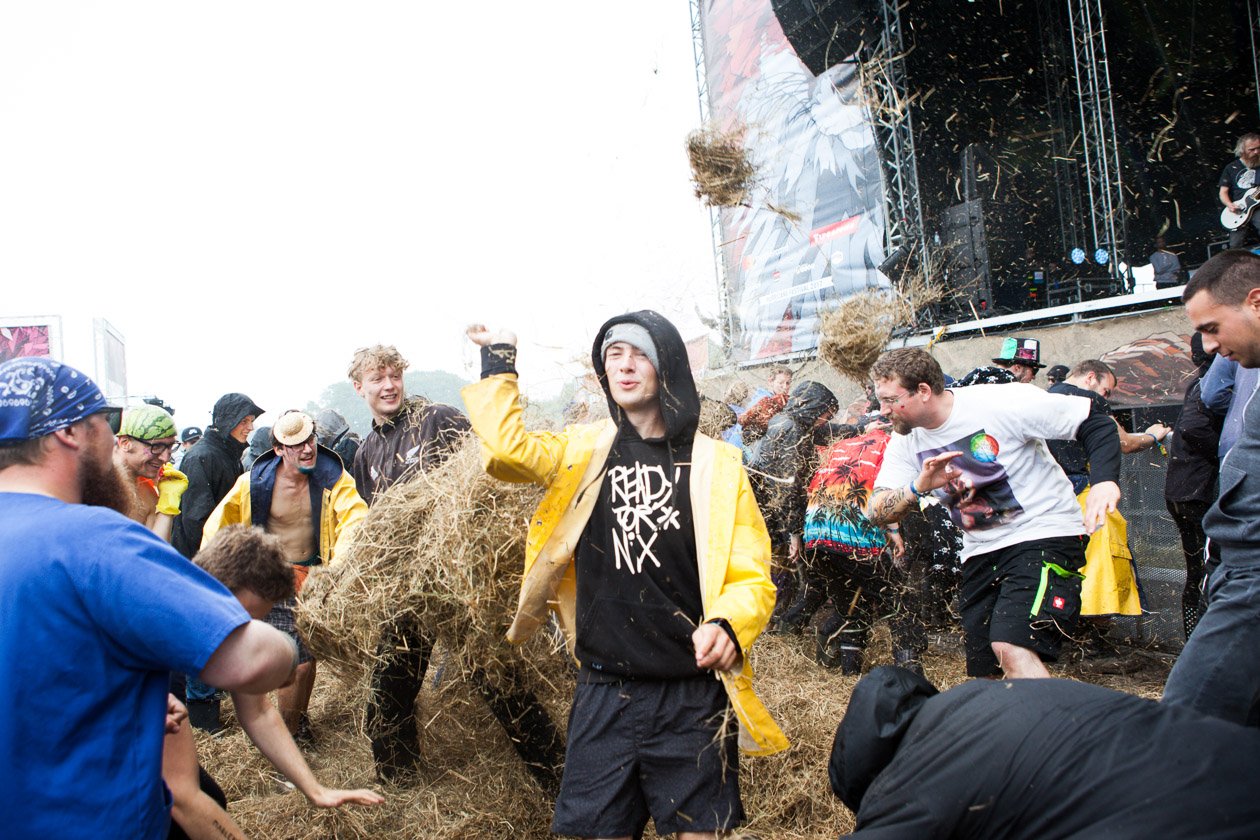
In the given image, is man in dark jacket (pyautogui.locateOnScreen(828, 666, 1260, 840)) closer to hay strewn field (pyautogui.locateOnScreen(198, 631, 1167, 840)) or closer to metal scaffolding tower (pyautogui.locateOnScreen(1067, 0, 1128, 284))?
hay strewn field (pyautogui.locateOnScreen(198, 631, 1167, 840))

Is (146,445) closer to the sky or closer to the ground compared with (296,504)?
closer to the sky

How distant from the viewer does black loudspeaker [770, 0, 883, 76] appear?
35.0 feet

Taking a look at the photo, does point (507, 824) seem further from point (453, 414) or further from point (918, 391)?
point (918, 391)

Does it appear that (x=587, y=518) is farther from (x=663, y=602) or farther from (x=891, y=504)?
(x=891, y=504)

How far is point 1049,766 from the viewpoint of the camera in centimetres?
163

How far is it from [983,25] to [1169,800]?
13.2 m

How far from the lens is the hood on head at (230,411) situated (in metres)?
6.31

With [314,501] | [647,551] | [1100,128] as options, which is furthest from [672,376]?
[1100,128]

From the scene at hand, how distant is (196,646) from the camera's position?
165 centimetres

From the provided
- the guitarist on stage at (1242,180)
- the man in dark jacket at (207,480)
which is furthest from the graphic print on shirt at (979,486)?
the guitarist on stage at (1242,180)

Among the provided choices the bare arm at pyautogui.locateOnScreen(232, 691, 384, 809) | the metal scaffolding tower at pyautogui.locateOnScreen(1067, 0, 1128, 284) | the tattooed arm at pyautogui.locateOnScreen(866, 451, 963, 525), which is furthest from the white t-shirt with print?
the metal scaffolding tower at pyautogui.locateOnScreen(1067, 0, 1128, 284)

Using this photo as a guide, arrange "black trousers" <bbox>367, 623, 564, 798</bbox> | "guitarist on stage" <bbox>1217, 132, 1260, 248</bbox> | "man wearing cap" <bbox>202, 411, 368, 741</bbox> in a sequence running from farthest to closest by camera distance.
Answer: "guitarist on stage" <bbox>1217, 132, 1260, 248</bbox>
"man wearing cap" <bbox>202, 411, 368, 741</bbox>
"black trousers" <bbox>367, 623, 564, 798</bbox>

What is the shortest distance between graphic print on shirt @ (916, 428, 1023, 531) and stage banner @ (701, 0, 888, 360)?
699 cm

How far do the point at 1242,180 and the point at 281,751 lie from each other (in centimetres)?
891
